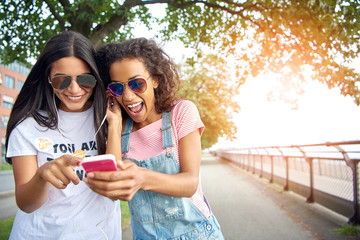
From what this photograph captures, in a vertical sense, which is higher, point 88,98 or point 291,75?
point 291,75

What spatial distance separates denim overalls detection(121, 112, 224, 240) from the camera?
163 centimetres

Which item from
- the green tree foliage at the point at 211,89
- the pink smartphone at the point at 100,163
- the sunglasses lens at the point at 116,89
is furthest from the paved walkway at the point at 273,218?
the green tree foliage at the point at 211,89

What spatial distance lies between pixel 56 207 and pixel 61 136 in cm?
41

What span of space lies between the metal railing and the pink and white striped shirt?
13.7 feet

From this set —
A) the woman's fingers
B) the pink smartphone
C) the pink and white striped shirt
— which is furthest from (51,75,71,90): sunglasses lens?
the pink smartphone

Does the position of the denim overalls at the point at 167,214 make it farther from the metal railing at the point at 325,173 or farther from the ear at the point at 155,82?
the metal railing at the point at 325,173

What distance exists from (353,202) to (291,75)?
4350 millimetres

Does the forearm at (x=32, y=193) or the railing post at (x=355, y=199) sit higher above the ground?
the forearm at (x=32, y=193)

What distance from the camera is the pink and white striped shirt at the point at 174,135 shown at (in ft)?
5.58

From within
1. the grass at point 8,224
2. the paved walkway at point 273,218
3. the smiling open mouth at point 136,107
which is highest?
the smiling open mouth at point 136,107

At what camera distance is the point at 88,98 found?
202cm

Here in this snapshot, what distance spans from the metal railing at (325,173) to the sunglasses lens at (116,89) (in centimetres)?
443

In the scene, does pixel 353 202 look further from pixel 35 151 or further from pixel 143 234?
pixel 35 151

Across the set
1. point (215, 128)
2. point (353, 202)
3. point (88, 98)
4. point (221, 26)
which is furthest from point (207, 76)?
point (88, 98)
